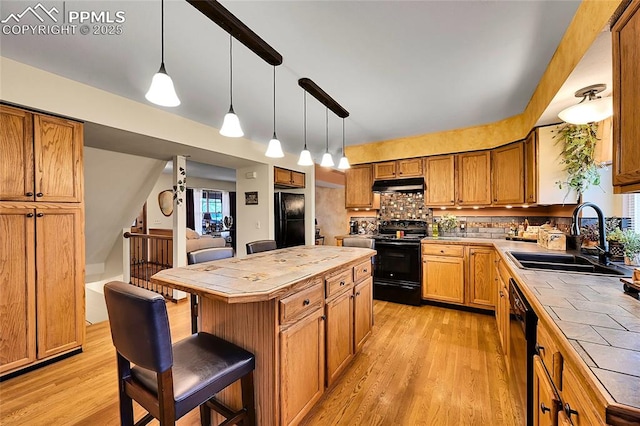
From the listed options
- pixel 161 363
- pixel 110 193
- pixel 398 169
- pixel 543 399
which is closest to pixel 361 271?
pixel 543 399

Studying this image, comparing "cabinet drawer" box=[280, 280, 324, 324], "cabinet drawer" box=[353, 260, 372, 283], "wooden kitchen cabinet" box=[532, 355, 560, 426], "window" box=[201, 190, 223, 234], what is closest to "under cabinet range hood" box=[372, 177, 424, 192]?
"cabinet drawer" box=[353, 260, 372, 283]

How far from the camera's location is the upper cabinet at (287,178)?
15.5ft

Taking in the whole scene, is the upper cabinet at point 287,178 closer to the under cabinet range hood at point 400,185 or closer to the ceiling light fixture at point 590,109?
the under cabinet range hood at point 400,185

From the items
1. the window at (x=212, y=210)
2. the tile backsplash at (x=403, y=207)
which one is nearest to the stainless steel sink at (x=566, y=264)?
the tile backsplash at (x=403, y=207)

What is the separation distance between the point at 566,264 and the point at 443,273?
1668 mm

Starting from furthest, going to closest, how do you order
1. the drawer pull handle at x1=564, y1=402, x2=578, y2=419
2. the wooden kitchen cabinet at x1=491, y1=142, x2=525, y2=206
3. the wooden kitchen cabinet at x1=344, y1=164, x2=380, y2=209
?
the wooden kitchen cabinet at x1=344, y1=164, x2=380, y2=209 < the wooden kitchen cabinet at x1=491, y1=142, x2=525, y2=206 < the drawer pull handle at x1=564, y1=402, x2=578, y2=419

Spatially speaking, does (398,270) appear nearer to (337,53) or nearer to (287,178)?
(287,178)

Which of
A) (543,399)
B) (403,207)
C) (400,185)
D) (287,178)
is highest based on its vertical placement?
(287,178)

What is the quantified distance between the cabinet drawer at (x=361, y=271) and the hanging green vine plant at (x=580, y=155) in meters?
2.02

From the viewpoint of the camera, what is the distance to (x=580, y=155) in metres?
2.39

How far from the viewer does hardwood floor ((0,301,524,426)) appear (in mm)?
1727

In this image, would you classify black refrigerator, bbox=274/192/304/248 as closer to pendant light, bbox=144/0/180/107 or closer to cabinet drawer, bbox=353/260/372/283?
cabinet drawer, bbox=353/260/372/283

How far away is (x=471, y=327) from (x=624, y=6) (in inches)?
116

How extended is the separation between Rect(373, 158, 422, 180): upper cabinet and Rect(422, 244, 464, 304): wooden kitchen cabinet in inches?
47.5
